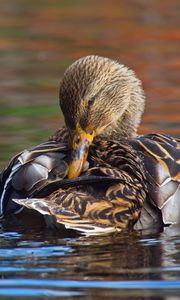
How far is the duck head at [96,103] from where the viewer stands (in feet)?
26.8

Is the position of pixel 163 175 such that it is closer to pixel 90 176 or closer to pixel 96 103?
pixel 90 176

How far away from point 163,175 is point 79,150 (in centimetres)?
68

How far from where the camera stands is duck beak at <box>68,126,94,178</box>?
24.8ft

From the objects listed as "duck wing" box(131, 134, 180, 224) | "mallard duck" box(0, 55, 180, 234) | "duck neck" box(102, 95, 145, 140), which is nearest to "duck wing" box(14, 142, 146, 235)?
"mallard duck" box(0, 55, 180, 234)

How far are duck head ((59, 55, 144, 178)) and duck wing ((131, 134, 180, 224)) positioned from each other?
467mm

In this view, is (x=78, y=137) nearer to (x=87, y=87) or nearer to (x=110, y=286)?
(x=87, y=87)

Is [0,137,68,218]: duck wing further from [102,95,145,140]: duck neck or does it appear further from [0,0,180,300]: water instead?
[102,95,145,140]: duck neck

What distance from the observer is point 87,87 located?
8.50 meters

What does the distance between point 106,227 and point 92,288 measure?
3.98 feet

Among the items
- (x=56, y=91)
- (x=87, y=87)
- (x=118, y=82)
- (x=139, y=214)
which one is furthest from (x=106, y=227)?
(x=56, y=91)

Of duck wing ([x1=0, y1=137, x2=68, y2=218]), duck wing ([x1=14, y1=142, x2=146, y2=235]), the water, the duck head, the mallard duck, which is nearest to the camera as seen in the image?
the water

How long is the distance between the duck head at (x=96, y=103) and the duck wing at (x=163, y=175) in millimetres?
467

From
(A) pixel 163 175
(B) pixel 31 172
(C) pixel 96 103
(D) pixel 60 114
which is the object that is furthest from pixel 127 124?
(D) pixel 60 114

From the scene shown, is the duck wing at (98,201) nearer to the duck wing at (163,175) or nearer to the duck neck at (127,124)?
the duck wing at (163,175)
